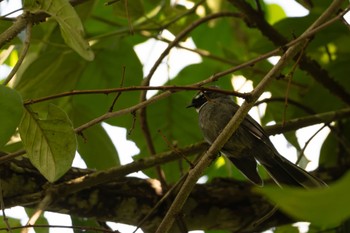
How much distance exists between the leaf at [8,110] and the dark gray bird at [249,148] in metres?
1.28

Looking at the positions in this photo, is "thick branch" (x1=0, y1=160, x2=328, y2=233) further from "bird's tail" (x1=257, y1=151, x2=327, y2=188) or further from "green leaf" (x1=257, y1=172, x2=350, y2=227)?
"green leaf" (x1=257, y1=172, x2=350, y2=227)

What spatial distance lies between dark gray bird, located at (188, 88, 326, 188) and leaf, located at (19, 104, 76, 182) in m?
1.06

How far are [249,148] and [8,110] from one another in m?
1.72

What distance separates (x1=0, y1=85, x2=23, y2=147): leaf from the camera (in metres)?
1.69

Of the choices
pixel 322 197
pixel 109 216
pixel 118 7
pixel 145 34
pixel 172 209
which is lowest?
pixel 322 197

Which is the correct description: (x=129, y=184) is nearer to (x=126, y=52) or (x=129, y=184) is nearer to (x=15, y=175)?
(x=15, y=175)

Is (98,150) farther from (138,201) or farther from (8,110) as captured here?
(8,110)

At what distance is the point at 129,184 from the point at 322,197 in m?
2.32

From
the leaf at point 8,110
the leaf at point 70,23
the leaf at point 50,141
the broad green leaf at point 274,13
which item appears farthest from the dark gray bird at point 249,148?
the broad green leaf at point 274,13

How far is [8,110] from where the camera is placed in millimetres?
1712

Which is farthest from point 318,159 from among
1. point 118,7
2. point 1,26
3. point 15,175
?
point 1,26

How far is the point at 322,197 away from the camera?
0.65m

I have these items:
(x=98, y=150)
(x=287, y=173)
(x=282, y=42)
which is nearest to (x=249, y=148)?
(x=287, y=173)

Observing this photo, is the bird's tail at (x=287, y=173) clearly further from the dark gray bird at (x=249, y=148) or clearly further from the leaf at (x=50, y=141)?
the leaf at (x=50, y=141)
